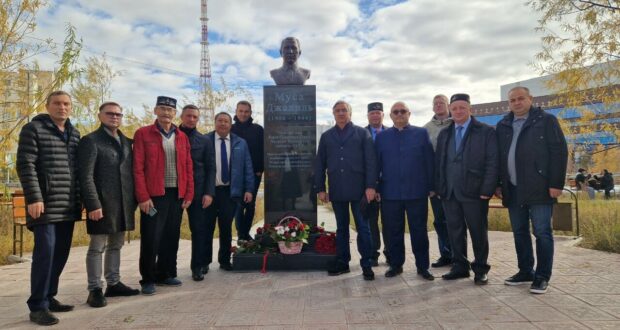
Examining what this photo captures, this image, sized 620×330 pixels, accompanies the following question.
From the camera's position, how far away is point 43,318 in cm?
342

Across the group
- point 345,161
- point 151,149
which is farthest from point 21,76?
point 345,161

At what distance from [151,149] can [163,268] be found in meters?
1.41

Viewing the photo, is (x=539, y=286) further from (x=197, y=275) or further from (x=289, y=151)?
(x=197, y=275)

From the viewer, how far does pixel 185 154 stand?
4.59m

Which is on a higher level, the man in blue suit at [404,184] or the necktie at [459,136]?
the necktie at [459,136]

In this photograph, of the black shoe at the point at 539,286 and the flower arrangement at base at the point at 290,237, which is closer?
the black shoe at the point at 539,286

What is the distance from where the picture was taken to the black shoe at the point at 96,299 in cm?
388

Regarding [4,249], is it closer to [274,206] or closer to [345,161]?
[274,206]

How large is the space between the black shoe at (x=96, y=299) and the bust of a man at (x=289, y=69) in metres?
3.59

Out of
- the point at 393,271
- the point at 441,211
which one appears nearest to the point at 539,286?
the point at 393,271

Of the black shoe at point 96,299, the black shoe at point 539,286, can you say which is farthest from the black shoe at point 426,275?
the black shoe at point 96,299

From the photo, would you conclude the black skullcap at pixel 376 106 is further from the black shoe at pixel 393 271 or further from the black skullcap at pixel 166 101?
the black skullcap at pixel 166 101

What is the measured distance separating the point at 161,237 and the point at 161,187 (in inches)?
25.0

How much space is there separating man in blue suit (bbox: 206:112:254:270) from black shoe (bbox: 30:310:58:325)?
1.94 metres
